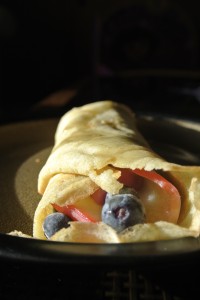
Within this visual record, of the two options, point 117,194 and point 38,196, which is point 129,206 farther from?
point 38,196

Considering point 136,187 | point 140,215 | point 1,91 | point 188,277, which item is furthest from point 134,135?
point 1,91

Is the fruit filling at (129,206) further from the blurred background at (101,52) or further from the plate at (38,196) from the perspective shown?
Answer: the blurred background at (101,52)

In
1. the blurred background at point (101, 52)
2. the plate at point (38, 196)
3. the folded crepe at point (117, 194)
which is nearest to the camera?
the plate at point (38, 196)

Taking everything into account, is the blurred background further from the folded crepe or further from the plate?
→ the folded crepe

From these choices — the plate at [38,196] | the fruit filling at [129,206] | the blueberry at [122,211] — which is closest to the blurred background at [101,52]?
the plate at [38,196]

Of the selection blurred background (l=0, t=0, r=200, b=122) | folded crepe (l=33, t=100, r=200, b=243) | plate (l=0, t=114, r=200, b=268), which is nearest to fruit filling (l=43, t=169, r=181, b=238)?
folded crepe (l=33, t=100, r=200, b=243)

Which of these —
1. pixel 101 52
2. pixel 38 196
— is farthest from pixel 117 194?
pixel 101 52
